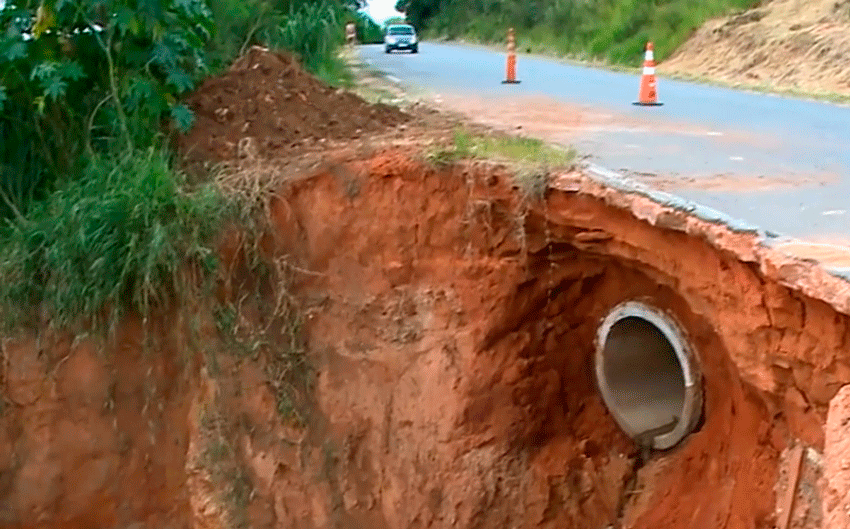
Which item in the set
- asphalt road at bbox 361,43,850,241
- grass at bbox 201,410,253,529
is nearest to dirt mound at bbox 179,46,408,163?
asphalt road at bbox 361,43,850,241

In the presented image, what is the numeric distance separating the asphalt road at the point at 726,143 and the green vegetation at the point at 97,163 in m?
2.99

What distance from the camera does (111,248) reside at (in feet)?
22.1

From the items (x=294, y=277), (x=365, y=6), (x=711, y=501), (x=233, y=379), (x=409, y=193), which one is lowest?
(x=711, y=501)

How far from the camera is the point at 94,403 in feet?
23.5

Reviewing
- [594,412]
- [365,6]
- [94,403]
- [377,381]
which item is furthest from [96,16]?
[365,6]

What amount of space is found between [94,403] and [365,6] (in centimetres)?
745

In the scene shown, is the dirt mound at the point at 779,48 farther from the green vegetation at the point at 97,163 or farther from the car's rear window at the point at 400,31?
the green vegetation at the point at 97,163

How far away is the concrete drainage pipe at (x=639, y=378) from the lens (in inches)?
270

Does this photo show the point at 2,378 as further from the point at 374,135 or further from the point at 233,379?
the point at 374,135

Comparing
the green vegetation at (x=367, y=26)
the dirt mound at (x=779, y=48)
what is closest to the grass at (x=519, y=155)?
the green vegetation at (x=367, y=26)

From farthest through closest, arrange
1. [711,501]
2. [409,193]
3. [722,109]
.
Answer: [722,109]
[409,193]
[711,501]

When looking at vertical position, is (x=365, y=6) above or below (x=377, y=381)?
above

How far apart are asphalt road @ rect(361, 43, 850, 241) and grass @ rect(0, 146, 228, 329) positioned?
2.85 metres

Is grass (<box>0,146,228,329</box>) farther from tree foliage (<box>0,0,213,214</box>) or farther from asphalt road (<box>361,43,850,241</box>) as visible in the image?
asphalt road (<box>361,43,850,241</box>)
